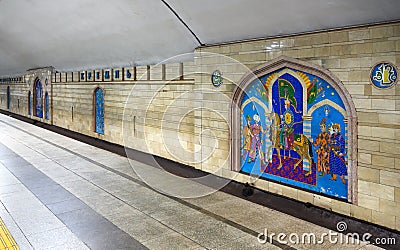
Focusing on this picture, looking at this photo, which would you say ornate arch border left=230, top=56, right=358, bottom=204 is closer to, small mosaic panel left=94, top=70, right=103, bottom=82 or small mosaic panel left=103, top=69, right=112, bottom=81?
small mosaic panel left=103, top=69, right=112, bottom=81

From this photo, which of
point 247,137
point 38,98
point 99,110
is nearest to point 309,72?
point 247,137

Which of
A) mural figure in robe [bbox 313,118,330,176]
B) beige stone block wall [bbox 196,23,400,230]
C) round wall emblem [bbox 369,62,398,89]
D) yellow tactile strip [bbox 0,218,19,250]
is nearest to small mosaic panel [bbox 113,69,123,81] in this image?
beige stone block wall [bbox 196,23,400,230]

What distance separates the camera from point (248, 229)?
455 cm

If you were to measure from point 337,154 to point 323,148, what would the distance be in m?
0.24

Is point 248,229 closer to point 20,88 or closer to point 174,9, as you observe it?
point 174,9

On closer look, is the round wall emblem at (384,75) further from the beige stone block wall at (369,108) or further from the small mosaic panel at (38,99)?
the small mosaic panel at (38,99)

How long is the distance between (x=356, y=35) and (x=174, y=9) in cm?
341

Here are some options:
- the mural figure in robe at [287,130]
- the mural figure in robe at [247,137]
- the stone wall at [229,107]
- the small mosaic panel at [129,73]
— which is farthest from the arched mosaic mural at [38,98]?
the mural figure in robe at [287,130]

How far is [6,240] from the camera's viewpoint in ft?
13.5

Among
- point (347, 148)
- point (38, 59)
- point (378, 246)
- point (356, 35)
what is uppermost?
point (38, 59)

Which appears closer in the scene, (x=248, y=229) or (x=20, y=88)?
(x=248, y=229)

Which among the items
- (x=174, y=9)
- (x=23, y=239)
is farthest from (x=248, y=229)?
(x=174, y=9)

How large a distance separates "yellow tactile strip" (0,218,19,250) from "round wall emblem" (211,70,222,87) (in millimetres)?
4327

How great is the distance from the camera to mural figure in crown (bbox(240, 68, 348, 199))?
498 cm
